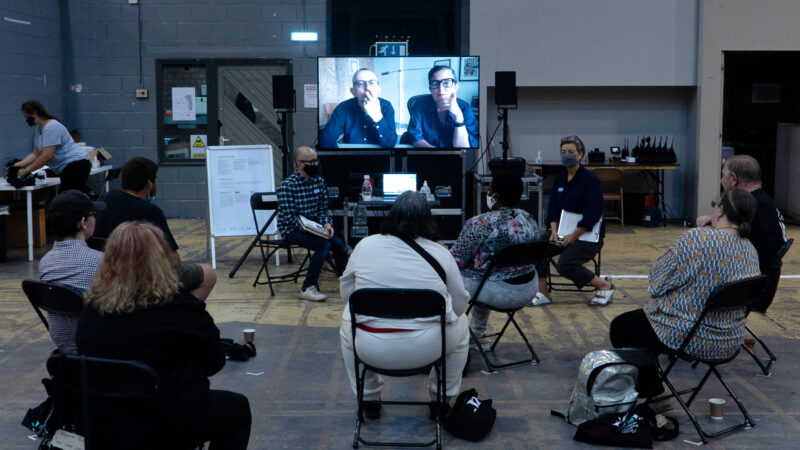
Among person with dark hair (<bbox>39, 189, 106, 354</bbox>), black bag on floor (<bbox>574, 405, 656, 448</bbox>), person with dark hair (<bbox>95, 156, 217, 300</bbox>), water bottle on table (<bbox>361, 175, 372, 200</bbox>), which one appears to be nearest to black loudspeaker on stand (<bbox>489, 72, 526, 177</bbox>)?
water bottle on table (<bbox>361, 175, 372, 200</bbox>)

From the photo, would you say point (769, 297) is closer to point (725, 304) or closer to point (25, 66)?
point (725, 304)

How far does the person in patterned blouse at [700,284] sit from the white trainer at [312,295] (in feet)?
10.2

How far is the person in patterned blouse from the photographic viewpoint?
371 cm

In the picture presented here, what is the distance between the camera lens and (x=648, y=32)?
34.2 ft

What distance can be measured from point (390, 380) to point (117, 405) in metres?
2.10

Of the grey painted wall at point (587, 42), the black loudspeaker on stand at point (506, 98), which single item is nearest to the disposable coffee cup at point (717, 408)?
the black loudspeaker on stand at point (506, 98)

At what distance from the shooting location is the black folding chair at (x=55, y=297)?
331 cm

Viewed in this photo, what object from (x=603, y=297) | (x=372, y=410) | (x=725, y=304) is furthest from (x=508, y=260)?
(x=603, y=297)

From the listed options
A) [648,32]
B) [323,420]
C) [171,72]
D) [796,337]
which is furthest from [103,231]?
[648,32]

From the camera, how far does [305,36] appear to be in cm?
1074

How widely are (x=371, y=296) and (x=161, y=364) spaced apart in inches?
40.4

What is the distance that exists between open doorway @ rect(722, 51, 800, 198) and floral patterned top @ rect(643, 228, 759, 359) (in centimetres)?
971

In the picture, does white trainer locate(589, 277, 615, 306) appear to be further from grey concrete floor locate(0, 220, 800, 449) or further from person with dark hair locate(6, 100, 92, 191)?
person with dark hair locate(6, 100, 92, 191)

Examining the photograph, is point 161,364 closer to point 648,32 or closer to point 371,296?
point 371,296
